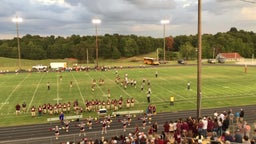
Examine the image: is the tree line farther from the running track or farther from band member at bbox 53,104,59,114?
band member at bbox 53,104,59,114

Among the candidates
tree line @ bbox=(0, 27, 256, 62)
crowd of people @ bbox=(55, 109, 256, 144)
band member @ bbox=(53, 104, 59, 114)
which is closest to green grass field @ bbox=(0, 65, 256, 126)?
band member @ bbox=(53, 104, 59, 114)

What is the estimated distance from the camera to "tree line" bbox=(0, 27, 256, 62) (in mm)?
132500

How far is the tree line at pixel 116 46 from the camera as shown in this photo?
13250 centimetres

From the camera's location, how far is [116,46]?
143750 mm

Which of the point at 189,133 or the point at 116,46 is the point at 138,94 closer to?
the point at 189,133

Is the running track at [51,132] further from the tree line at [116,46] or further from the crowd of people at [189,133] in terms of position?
the tree line at [116,46]

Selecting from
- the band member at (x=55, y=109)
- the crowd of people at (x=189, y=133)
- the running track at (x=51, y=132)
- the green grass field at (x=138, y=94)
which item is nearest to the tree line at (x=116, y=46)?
the green grass field at (x=138, y=94)

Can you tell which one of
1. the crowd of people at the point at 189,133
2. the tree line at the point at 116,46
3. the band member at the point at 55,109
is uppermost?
the tree line at the point at 116,46

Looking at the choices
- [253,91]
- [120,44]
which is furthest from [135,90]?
[120,44]

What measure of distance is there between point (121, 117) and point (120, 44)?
394 feet

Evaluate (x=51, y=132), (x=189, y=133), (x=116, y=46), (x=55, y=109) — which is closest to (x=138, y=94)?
(x=55, y=109)

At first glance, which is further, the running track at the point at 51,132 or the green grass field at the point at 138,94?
the green grass field at the point at 138,94

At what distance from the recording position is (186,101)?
33656mm

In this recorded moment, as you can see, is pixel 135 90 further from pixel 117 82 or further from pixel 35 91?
pixel 35 91
